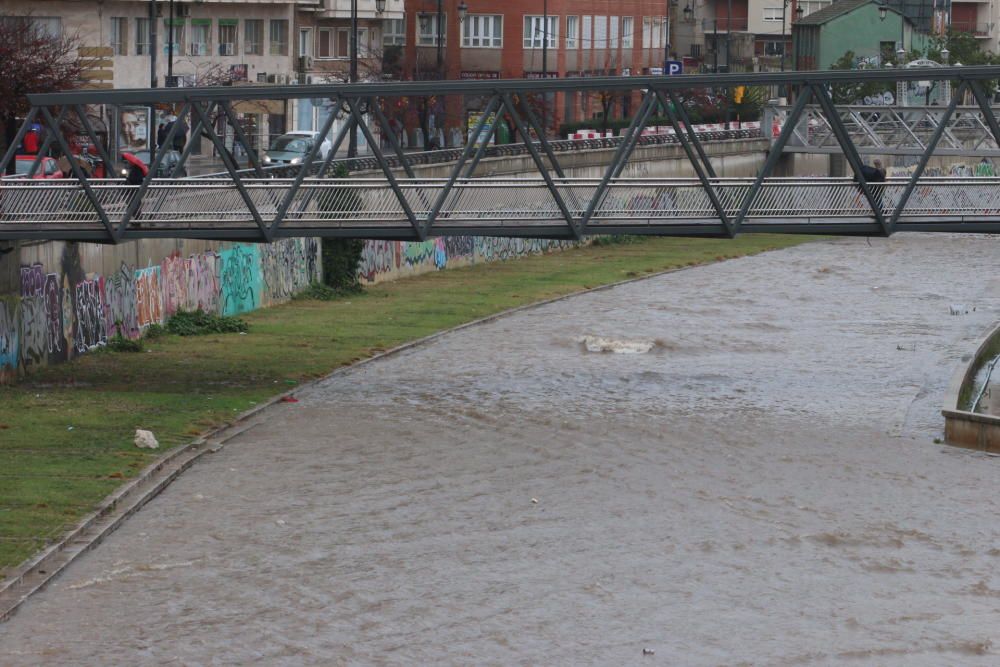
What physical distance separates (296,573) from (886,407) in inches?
573

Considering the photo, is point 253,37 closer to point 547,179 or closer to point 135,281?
point 135,281

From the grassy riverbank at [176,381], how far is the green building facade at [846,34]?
60.4m

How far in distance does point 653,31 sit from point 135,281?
72.8m

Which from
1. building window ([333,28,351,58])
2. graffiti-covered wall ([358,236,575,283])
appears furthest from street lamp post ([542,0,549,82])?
graffiti-covered wall ([358,236,575,283])

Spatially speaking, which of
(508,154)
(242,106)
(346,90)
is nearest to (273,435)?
(346,90)

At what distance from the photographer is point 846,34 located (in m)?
113

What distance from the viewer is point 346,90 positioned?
2980 cm

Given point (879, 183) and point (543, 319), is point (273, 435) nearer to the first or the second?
point (879, 183)

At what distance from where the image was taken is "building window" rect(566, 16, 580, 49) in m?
95.5

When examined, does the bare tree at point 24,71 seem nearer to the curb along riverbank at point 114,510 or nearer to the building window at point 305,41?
the curb along riverbank at point 114,510

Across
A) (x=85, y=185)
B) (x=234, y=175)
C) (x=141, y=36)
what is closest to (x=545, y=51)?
(x=141, y=36)

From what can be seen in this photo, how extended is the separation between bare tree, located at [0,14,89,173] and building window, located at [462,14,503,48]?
135 feet

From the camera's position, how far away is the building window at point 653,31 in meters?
105

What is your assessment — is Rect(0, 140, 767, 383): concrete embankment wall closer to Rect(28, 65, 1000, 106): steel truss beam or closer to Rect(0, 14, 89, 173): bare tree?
Rect(28, 65, 1000, 106): steel truss beam
